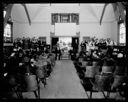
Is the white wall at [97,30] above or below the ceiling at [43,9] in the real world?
below

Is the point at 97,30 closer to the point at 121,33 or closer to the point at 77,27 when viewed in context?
the point at 77,27

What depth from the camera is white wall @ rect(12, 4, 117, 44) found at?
80.4 feet

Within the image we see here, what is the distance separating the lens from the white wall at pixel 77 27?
2450 centimetres

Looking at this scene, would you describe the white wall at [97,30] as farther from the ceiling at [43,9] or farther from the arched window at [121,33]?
the arched window at [121,33]

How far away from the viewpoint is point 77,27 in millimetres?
25219

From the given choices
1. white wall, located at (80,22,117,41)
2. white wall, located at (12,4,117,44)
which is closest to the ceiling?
white wall, located at (12,4,117,44)

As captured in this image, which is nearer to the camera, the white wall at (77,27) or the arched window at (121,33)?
the arched window at (121,33)

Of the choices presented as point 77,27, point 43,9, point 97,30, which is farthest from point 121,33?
point 43,9

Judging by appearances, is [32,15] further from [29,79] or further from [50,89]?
[29,79]

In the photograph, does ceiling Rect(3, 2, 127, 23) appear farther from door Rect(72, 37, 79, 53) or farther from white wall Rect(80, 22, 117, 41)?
door Rect(72, 37, 79, 53)

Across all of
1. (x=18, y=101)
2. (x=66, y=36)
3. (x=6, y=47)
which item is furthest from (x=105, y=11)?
(x=18, y=101)

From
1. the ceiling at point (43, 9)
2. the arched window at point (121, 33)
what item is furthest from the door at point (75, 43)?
the arched window at point (121, 33)

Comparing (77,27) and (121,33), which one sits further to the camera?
(77,27)

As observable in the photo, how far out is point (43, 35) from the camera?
25.3 m
